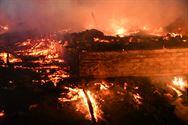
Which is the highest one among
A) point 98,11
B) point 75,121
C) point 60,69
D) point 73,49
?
point 98,11

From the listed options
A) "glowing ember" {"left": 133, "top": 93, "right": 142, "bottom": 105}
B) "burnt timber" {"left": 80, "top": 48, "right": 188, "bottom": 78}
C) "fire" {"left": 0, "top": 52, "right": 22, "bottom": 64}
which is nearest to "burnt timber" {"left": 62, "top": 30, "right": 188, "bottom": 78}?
"burnt timber" {"left": 80, "top": 48, "right": 188, "bottom": 78}

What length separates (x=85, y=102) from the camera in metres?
9.80

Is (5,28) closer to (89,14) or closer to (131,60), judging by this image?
(89,14)

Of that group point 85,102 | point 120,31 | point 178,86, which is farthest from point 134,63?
Result: point 120,31

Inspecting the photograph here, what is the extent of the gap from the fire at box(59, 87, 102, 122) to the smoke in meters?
Result: 8.30

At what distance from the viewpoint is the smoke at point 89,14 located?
64.7 feet

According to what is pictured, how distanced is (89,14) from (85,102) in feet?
43.2

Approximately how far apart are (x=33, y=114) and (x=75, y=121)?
1.34 metres

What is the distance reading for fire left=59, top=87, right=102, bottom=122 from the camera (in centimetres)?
900

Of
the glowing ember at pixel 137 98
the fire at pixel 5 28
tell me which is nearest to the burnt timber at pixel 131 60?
the glowing ember at pixel 137 98

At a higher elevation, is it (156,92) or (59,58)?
(59,58)

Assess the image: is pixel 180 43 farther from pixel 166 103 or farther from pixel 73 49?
pixel 73 49

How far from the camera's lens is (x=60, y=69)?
12320 millimetres

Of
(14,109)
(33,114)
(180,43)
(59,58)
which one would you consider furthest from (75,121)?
(180,43)
